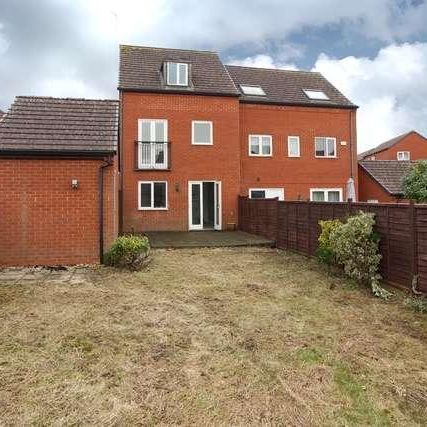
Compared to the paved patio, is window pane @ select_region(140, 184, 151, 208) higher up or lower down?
higher up

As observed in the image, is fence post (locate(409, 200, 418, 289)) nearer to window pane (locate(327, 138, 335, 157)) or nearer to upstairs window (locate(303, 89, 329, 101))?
window pane (locate(327, 138, 335, 157))

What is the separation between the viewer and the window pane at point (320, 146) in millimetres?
21656

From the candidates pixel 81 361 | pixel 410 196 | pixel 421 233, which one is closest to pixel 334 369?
pixel 81 361

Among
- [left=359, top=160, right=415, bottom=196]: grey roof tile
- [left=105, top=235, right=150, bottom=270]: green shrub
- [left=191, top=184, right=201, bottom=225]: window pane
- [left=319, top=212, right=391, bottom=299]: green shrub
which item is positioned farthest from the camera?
[left=359, top=160, right=415, bottom=196]: grey roof tile

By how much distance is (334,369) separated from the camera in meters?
4.09

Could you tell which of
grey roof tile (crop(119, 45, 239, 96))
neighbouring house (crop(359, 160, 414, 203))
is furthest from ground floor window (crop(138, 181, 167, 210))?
neighbouring house (crop(359, 160, 414, 203))

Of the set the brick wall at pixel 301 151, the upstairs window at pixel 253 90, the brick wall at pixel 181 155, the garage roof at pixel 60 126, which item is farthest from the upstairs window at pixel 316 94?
the garage roof at pixel 60 126

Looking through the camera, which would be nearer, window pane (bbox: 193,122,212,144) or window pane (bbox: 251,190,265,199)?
window pane (bbox: 193,122,212,144)

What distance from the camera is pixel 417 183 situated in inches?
740

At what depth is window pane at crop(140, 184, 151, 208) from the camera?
1841 centimetres

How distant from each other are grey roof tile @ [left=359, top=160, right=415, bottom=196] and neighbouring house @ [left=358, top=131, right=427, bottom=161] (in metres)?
→ 23.1

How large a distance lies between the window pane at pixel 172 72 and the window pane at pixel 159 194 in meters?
5.15

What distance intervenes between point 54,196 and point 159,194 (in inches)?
364

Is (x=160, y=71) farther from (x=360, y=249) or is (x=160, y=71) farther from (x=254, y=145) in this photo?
(x=360, y=249)
